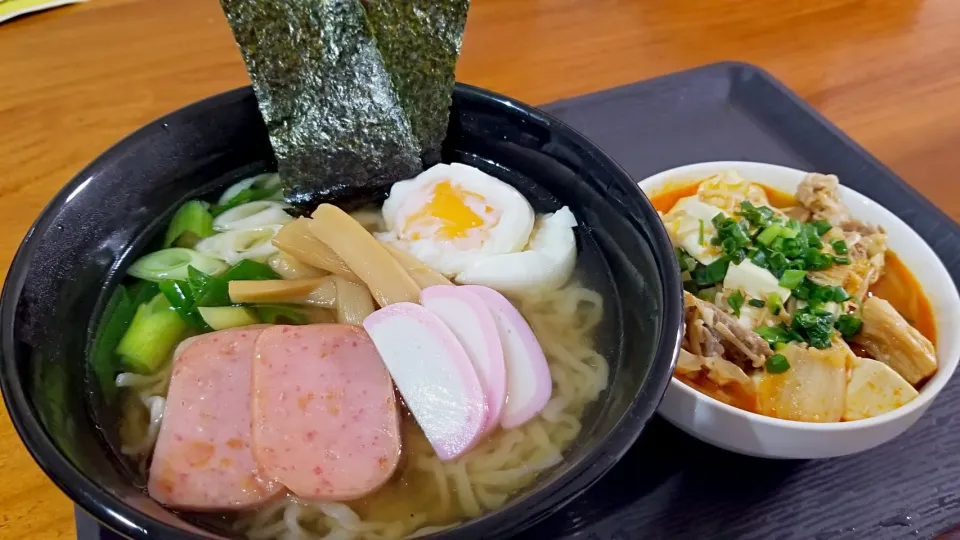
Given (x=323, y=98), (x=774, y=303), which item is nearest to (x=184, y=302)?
(x=323, y=98)

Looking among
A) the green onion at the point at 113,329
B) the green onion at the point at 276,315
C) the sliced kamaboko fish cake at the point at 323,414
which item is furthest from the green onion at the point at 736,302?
the green onion at the point at 113,329

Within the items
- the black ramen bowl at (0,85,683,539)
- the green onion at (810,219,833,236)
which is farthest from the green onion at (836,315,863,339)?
the black ramen bowl at (0,85,683,539)

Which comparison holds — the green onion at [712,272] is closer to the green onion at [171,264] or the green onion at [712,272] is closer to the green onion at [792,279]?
the green onion at [792,279]

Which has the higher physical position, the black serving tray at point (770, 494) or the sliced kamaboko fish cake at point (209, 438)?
the sliced kamaboko fish cake at point (209, 438)

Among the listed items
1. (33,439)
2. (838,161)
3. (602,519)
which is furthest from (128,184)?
(838,161)

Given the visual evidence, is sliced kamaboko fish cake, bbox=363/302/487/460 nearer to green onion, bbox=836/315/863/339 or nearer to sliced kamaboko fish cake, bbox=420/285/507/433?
sliced kamaboko fish cake, bbox=420/285/507/433
